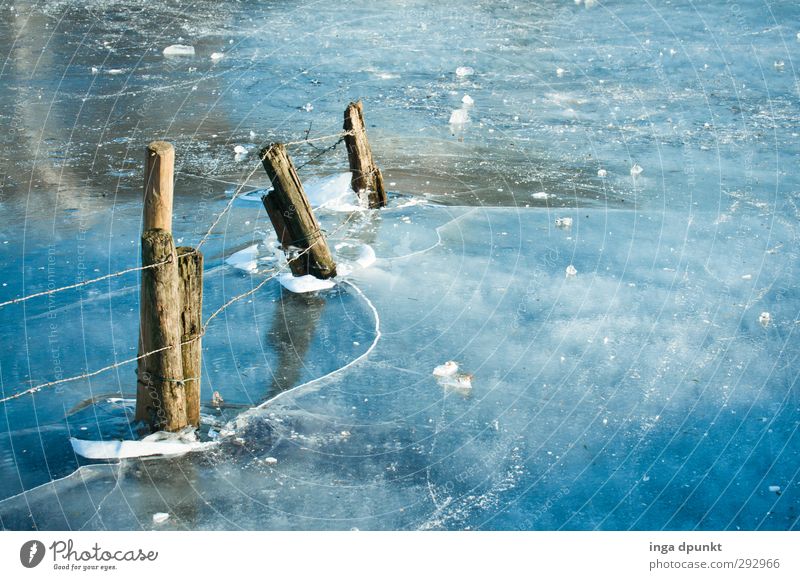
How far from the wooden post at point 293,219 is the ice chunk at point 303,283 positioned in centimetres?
5

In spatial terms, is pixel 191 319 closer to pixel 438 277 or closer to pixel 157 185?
pixel 157 185

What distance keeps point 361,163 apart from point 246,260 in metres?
1.74

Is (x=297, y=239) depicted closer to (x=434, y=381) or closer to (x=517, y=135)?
(x=434, y=381)

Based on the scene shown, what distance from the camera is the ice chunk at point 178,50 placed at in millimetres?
15039

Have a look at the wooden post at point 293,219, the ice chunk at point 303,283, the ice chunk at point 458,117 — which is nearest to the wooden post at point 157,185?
the wooden post at point 293,219

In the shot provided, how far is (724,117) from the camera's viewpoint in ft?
41.8

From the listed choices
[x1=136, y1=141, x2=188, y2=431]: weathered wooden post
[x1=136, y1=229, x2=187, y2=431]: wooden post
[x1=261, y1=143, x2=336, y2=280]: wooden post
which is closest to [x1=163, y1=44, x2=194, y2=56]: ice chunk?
[x1=261, y1=143, x2=336, y2=280]: wooden post

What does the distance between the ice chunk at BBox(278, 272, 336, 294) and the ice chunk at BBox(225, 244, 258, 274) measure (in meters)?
0.34

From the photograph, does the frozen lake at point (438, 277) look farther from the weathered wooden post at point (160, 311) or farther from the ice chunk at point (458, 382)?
the weathered wooden post at point (160, 311)

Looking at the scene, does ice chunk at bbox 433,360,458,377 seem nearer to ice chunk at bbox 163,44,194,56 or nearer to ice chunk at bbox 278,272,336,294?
ice chunk at bbox 278,272,336,294

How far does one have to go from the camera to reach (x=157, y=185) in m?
5.95

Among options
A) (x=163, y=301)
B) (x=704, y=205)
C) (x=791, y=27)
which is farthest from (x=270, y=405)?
(x=791, y=27)

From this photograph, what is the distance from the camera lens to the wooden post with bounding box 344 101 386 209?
31.6ft

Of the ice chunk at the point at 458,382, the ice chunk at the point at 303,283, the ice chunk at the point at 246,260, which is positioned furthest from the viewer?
the ice chunk at the point at 246,260
